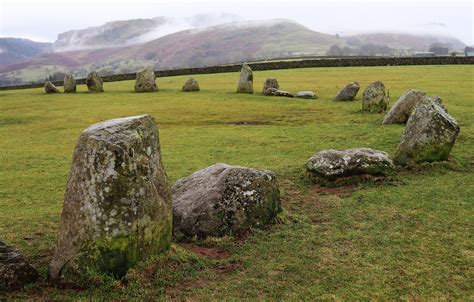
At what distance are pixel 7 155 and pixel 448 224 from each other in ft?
69.5

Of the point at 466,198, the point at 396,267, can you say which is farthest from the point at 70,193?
the point at 466,198

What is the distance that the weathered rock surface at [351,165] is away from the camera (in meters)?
15.7

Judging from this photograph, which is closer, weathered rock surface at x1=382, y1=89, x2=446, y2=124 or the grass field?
the grass field

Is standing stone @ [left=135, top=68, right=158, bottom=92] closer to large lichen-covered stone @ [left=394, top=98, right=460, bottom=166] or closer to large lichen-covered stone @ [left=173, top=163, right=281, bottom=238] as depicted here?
large lichen-covered stone @ [left=394, top=98, right=460, bottom=166]

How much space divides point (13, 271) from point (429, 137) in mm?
14278

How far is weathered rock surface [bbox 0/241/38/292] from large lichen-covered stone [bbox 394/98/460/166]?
43.9ft

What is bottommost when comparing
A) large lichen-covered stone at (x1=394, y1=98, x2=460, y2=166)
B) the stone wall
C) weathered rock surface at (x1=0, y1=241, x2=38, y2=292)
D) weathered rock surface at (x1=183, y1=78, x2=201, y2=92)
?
weathered rock surface at (x1=0, y1=241, x2=38, y2=292)

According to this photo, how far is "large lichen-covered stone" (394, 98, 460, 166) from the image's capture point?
55.6 feet

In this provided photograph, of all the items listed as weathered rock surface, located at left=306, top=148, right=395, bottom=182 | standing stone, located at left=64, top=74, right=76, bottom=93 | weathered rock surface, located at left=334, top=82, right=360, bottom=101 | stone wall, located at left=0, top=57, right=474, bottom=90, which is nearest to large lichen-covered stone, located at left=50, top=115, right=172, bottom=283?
weathered rock surface, located at left=306, top=148, right=395, bottom=182

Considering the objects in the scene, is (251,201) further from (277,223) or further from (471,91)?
(471,91)

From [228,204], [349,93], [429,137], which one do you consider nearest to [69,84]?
[349,93]

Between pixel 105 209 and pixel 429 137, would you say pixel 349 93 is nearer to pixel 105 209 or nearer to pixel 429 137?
pixel 429 137

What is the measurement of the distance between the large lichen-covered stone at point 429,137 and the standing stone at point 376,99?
A: 13426 mm

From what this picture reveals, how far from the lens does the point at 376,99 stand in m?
30.6
